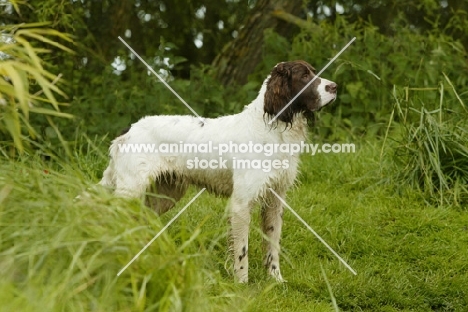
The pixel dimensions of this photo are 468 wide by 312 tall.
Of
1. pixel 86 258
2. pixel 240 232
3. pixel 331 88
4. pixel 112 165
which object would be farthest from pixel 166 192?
pixel 86 258

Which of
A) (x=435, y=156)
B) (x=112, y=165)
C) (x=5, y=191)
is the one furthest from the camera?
(x=435, y=156)

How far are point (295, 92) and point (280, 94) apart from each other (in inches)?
4.1

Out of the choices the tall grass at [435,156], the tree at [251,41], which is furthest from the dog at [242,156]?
the tree at [251,41]

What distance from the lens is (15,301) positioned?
3.54 meters

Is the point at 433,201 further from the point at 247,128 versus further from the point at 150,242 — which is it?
the point at 150,242

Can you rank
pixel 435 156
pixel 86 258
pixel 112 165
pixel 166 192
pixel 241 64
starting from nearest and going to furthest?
pixel 86 258
pixel 112 165
pixel 166 192
pixel 435 156
pixel 241 64

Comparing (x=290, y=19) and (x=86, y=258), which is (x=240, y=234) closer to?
(x=86, y=258)

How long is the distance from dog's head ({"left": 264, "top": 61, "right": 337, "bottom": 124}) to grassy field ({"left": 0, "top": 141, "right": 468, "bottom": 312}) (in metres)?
0.78

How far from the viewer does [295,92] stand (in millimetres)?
5480

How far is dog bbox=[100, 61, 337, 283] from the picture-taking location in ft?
18.0

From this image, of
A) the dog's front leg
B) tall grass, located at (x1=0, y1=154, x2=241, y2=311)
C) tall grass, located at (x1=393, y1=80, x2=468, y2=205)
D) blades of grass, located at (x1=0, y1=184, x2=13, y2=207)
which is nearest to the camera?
tall grass, located at (x1=0, y1=154, x2=241, y2=311)

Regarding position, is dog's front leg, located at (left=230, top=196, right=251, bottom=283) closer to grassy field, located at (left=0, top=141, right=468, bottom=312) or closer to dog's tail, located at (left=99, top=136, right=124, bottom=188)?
grassy field, located at (left=0, top=141, right=468, bottom=312)

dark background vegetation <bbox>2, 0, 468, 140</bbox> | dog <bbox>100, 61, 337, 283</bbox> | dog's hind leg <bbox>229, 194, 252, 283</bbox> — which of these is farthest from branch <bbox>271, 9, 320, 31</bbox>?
dog's hind leg <bbox>229, 194, 252, 283</bbox>

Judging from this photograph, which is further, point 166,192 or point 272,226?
point 166,192
